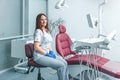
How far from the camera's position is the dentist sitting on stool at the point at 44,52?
2.92 metres

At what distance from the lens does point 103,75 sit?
2.89m

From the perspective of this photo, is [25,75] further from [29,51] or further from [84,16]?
[84,16]

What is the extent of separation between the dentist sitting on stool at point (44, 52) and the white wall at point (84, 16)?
6.61ft

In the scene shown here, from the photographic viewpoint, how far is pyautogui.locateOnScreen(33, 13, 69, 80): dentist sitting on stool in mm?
2920

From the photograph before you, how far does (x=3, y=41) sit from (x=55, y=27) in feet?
5.30

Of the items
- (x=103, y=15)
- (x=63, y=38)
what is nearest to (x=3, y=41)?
(x=63, y=38)

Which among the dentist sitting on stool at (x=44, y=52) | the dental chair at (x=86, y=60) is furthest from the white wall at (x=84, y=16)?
the dentist sitting on stool at (x=44, y=52)

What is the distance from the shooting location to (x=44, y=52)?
291cm

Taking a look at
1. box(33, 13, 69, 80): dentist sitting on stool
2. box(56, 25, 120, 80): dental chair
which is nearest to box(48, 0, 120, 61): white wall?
box(56, 25, 120, 80): dental chair

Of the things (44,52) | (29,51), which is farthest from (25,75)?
(44,52)

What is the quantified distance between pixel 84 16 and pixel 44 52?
2337 millimetres

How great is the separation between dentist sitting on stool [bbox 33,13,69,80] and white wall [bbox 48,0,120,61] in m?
2.01

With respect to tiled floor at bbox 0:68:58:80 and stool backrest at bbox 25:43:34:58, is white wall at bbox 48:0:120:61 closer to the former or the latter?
tiled floor at bbox 0:68:58:80

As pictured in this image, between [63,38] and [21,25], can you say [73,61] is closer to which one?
[63,38]
